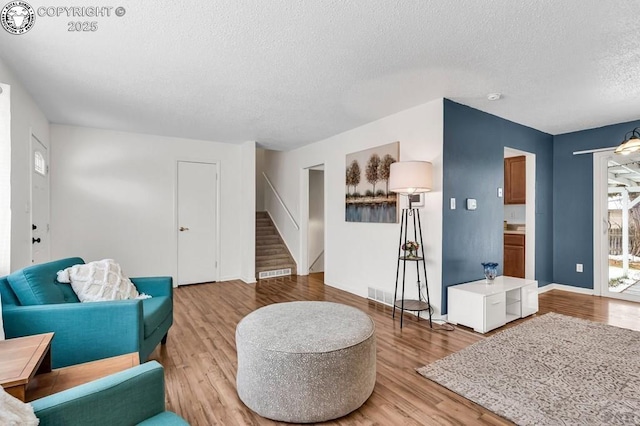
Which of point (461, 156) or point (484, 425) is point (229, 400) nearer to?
point (484, 425)

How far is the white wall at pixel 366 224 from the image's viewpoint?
3379mm

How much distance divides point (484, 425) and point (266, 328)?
4.42 feet

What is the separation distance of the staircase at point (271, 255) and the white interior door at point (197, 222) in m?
0.89

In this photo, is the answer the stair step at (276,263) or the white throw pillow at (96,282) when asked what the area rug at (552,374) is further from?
the stair step at (276,263)

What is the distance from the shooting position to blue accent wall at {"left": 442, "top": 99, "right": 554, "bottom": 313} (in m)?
3.36

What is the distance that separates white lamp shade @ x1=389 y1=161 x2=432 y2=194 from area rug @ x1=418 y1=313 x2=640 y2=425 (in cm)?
153

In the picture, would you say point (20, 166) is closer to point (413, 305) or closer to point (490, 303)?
point (413, 305)

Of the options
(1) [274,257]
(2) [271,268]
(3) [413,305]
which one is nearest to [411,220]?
(3) [413,305]

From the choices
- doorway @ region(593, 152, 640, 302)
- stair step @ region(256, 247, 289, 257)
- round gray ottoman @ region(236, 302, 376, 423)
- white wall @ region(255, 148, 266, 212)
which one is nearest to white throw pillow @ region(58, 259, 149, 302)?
round gray ottoman @ region(236, 302, 376, 423)

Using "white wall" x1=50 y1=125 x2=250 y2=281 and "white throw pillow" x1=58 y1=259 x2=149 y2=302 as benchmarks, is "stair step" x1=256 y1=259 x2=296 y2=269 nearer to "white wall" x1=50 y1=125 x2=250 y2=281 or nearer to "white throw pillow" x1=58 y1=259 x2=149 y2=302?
"white wall" x1=50 y1=125 x2=250 y2=281

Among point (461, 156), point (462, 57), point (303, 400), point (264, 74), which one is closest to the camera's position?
point (303, 400)

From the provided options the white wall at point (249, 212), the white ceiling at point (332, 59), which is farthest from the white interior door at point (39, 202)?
the white wall at point (249, 212)

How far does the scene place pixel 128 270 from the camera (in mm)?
4711

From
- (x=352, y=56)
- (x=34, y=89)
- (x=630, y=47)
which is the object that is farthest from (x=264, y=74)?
(x=630, y=47)
